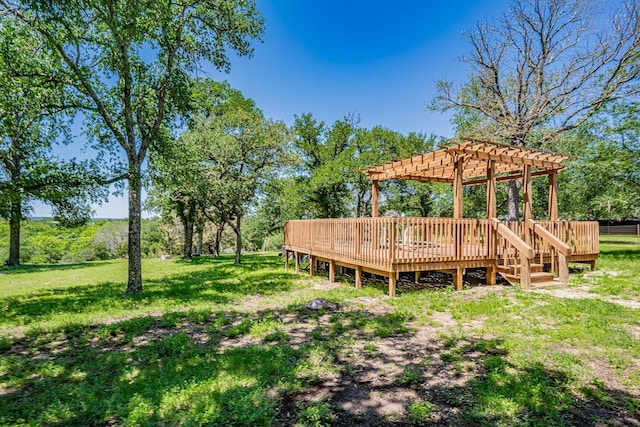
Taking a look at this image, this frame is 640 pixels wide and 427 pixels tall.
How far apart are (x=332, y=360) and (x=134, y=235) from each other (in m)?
6.45

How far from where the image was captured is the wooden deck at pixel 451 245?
6.95m

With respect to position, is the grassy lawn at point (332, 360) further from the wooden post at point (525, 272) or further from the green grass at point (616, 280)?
the wooden post at point (525, 272)

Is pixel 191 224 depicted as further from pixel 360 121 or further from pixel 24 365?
pixel 24 365

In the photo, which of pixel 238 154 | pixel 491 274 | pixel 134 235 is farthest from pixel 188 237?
pixel 491 274

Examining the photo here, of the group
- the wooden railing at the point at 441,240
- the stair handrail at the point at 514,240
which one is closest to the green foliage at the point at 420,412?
the wooden railing at the point at 441,240

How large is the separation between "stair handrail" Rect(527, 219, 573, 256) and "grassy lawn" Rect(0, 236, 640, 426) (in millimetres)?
891

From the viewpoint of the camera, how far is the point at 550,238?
761 centimetres

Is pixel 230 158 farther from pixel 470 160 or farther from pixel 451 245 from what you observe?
pixel 451 245

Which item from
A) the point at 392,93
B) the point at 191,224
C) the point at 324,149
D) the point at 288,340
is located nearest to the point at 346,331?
the point at 288,340

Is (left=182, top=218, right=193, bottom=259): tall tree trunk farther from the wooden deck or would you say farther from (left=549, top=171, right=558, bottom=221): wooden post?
(left=549, top=171, right=558, bottom=221): wooden post

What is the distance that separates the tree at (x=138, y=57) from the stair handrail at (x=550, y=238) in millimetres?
9707

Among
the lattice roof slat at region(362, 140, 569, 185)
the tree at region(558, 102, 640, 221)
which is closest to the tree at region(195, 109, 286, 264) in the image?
the lattice roof slat at region(362, 140, 569, 185)

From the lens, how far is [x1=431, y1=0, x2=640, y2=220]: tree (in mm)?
12781

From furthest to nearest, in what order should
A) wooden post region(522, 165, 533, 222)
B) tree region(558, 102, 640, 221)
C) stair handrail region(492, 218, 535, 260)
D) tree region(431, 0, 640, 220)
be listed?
1. tree region(431, 0, 640, 220)
2. tree region(558, 102, 640, 221)
3. wooden post region(522, 165, 533, 222)
4. stair handrail region(492, 218, 535, 260)
